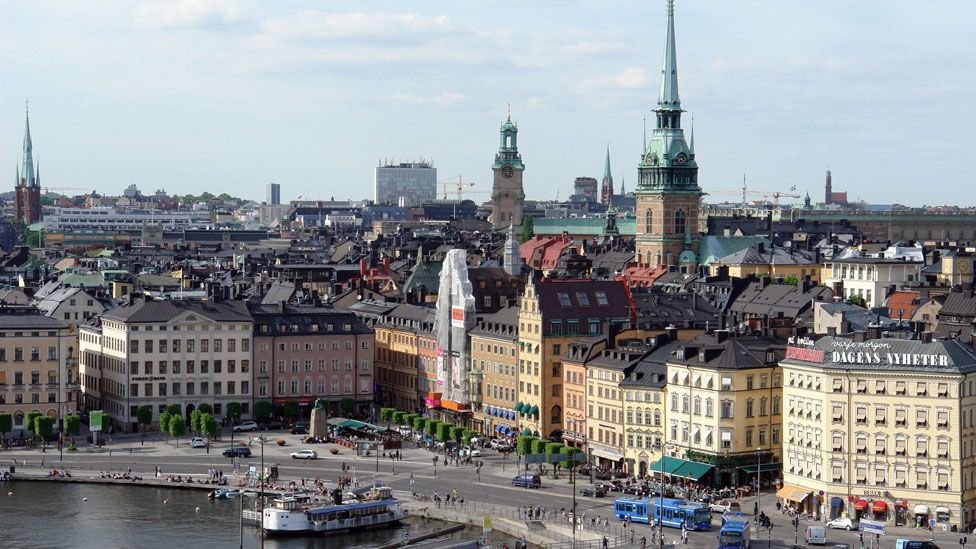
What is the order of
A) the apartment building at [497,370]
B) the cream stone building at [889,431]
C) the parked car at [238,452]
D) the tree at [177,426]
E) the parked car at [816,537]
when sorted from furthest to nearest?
the apartment building at [497,370], the tree at [177,426], the parked car at [238,452], the cream stone building at [889,431], the parked car at [816,537]

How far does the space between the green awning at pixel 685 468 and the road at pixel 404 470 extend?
480 centimetres

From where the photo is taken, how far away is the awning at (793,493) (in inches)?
4919

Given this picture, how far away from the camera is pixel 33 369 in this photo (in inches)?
6590

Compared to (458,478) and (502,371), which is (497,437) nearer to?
(502,371)

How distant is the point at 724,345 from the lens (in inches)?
5369

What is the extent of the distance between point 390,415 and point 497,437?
10959 mm

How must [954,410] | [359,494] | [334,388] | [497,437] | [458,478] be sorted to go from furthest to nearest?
[334,388] < [497,437] < [458,478] < [359,494] < [954,410]

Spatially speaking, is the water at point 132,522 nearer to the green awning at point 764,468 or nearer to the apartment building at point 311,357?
the green awning at point 764,468

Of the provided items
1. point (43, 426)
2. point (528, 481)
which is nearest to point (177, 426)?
point (43, 426)

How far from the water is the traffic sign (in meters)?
24.9

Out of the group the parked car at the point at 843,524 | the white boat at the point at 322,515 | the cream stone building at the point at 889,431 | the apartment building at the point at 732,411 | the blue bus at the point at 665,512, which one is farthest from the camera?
the apartment building at the point at 732,411

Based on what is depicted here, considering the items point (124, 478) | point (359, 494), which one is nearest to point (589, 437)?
point (359, 494)

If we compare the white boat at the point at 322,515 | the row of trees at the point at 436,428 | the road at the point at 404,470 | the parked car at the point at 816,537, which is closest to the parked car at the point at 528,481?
the road at the point at 404,470

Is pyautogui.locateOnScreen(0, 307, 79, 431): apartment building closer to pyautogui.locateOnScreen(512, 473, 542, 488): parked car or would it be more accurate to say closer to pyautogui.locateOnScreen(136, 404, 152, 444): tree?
pyautogui.locateOnScreen(136, 404, 152, 444): tree
